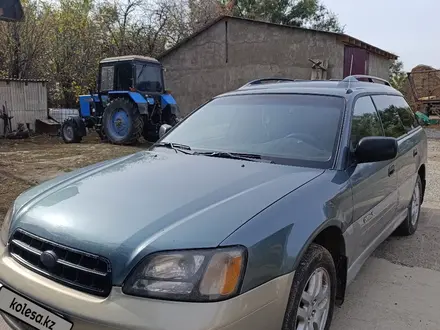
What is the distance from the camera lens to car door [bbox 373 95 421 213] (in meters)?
3.73

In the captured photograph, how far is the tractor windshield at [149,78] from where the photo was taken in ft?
40.8

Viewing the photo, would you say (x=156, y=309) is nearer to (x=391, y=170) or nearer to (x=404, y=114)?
(x=391, y=170)

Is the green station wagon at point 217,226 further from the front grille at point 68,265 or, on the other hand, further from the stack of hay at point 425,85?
the stack of hay at point 425,85

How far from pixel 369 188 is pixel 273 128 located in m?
0.82

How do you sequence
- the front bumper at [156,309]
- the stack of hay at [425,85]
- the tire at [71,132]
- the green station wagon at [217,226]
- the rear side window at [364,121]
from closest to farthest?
the front bumper at [156,309] < the green station wagon at [217,226] < the rear side window at [364,121] < the tire at [71,132] < the stack of hay at [425,85]

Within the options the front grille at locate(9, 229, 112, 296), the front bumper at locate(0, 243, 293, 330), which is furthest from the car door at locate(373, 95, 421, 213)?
the front grille at locate(9, 229, 112, 296)

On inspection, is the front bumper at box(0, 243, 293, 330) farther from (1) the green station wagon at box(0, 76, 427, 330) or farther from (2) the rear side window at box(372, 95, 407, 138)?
(2) the rear side window at box(372, 95, 407, 138)

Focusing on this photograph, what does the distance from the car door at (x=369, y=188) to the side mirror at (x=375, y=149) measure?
11cm

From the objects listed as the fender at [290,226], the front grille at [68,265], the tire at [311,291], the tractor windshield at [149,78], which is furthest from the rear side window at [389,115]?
the tractor windshield at [149,78]

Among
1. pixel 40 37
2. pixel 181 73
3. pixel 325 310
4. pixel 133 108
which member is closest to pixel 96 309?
pixel 325 310

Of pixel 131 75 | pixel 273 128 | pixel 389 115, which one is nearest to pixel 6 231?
pixel 273 128

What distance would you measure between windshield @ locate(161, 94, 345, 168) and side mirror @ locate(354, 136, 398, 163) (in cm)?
19

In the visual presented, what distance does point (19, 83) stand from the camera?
15508 mm

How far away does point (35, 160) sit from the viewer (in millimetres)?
9594
